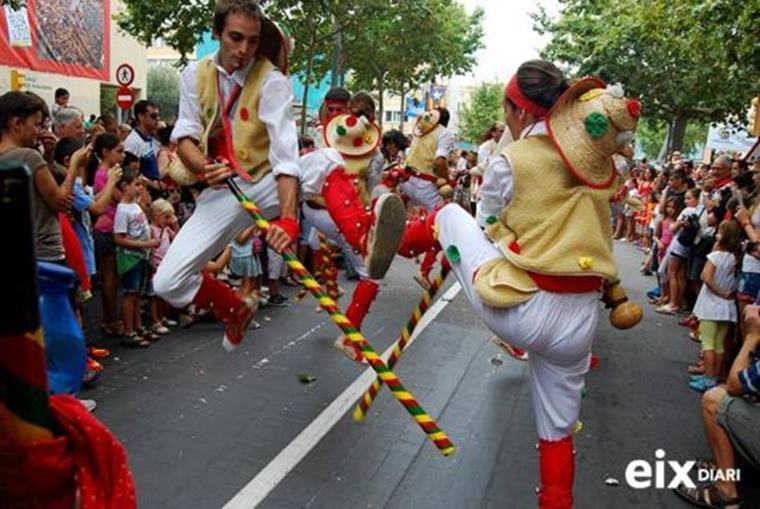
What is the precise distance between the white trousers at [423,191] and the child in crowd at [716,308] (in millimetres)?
3401

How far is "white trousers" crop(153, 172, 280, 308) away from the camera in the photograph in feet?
13.5

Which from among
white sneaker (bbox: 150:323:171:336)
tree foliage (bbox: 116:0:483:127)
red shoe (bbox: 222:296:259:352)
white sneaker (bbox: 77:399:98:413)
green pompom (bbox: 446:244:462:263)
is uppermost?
tree foliage (bbox: 116:0:483:127)

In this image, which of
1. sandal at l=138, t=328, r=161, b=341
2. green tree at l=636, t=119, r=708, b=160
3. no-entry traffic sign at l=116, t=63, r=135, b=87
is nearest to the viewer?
sandal at l=138, t=328, r=161, b=341

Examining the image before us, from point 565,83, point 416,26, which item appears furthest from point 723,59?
point 416,26

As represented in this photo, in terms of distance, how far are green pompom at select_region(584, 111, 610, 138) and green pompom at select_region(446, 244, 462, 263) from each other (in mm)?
840

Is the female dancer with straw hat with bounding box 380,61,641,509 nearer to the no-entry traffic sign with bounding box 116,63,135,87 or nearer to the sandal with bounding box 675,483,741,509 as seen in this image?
the sandal with bounding box 675,483,741,509

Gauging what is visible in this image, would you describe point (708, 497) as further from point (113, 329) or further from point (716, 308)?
point (113, 329)

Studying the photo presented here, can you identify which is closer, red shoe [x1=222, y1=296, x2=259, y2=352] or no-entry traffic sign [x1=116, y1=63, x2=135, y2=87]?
red shoe [x1=222, y1=296, x2=259, y2=352]

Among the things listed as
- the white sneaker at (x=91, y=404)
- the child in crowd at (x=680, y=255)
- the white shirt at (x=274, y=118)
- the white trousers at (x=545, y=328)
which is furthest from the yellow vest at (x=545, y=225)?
the child in crowd at (x=680, y=255)

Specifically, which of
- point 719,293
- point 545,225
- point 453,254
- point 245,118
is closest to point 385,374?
point 453,254

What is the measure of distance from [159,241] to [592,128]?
4670mm

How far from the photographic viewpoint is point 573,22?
24266 mm

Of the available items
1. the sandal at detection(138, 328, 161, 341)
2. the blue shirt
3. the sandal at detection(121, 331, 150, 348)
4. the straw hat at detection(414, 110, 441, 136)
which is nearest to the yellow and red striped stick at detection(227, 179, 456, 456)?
the blue shirt

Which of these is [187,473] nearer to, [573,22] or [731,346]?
[731,346]
